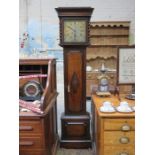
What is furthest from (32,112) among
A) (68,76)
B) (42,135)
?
(68,76)

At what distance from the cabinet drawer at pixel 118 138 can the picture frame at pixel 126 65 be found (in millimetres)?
617

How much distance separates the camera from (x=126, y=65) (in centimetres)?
240

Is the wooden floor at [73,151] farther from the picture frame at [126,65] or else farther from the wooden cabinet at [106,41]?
the wooden cabinet at [106,41]

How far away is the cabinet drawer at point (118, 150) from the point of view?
6.38ft

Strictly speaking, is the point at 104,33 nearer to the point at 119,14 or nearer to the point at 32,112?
the point at 119,14

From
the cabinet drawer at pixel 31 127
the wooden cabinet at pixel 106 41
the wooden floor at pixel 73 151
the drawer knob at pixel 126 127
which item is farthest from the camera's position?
the wooden cabinet at pixel 106 41

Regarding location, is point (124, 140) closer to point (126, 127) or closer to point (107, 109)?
point (126, 127)

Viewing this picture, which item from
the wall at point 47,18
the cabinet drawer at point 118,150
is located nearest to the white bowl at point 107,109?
the cabinet drawer at point 118,150

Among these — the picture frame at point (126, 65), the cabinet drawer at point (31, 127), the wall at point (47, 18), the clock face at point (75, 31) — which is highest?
the wall at point (47, 18)

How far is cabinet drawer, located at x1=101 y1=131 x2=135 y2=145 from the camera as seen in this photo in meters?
1.93

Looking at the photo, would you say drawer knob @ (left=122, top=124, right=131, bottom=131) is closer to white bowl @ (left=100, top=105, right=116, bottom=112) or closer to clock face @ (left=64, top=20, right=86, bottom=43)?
white bowl @ (left=100, top=105, right=116, bottom=112)
